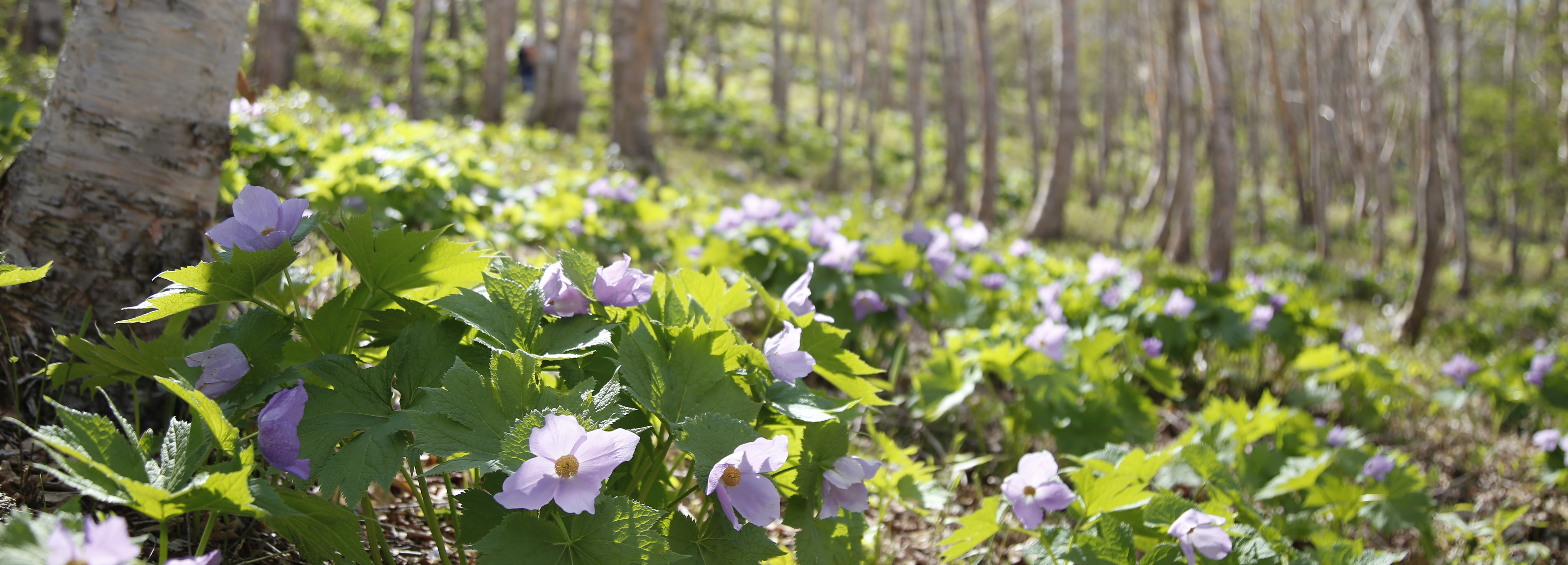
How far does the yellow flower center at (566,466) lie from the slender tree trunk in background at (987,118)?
350 inches

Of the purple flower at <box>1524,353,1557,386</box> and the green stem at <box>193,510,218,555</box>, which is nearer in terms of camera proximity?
the green stem at <box>193,510,218,555</box>

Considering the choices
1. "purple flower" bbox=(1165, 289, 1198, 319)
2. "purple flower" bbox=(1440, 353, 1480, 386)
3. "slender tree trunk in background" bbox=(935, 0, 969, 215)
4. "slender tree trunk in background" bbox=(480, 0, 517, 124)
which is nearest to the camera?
"purple flower" bbox=(1165, 289, 1198, 319)

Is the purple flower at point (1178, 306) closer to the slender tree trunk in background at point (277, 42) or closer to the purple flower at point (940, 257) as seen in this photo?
the purple flower at point (940, 257)

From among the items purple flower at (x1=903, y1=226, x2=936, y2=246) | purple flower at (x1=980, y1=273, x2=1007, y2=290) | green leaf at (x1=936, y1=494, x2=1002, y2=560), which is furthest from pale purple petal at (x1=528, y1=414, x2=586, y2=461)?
purple flower at (x1=980, y1=273, x2=1007, y2=290)

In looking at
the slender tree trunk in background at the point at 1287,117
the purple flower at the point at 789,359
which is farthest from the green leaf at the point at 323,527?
the slender tree trunk in background at the point at 1287,117

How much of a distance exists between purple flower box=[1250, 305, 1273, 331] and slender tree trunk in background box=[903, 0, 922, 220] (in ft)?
20.6

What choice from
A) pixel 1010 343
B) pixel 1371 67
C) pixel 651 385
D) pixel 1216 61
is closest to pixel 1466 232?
pixel 1216 61

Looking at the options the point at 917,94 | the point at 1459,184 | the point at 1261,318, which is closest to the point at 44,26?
the point at 917,94

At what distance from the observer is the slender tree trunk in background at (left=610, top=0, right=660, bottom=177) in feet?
27.5

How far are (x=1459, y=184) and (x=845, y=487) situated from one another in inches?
424

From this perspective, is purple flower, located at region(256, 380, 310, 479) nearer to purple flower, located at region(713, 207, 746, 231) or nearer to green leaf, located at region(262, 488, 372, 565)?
green leaf, located at region(262, 488, 372, 565)

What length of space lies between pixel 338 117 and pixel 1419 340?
9286 millimetres

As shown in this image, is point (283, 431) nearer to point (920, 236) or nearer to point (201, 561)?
point (201, 561)

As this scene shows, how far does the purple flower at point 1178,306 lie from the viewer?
3711 millimetres
